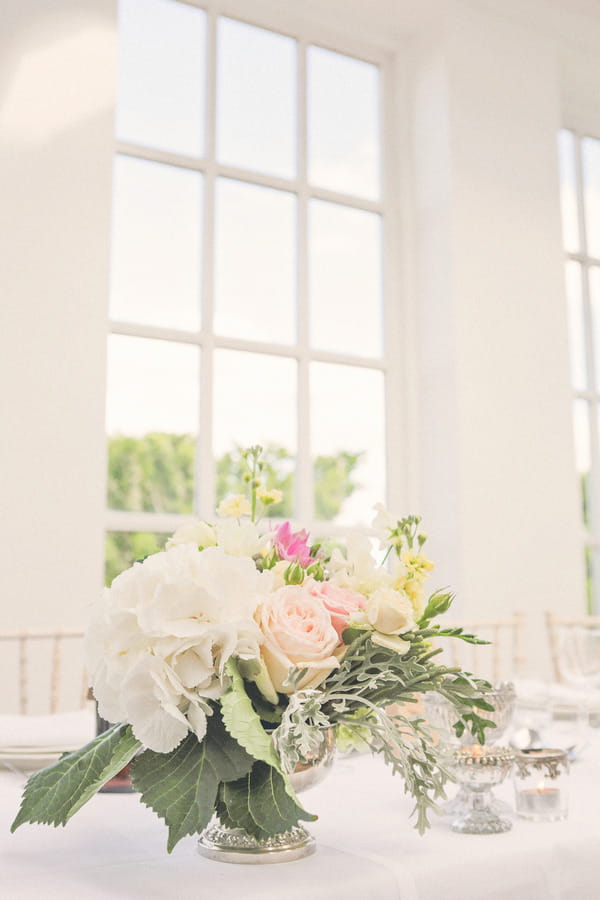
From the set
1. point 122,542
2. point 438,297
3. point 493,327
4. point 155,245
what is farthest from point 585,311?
point 122,542

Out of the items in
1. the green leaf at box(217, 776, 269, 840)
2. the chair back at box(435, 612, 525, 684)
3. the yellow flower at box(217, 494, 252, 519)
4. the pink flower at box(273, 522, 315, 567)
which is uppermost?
the yellow flower at box(217, 494, 252, 519)

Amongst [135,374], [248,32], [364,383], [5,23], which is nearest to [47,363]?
[135,374]

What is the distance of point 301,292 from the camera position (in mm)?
2924

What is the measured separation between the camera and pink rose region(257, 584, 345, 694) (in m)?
0.68

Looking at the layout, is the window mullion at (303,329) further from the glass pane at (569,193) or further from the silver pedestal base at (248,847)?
the silver pedestal base at (248,847)

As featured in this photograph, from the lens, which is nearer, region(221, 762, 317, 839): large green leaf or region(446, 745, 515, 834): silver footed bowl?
region(221, 762, 317, 839): large green leaf

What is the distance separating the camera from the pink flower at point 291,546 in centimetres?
77

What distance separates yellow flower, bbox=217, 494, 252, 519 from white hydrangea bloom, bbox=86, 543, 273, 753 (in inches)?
4.5

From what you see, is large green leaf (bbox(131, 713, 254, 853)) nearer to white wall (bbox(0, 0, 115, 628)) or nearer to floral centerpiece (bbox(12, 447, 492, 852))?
floral centerpiece (bbox(12, 447, 492, 852))

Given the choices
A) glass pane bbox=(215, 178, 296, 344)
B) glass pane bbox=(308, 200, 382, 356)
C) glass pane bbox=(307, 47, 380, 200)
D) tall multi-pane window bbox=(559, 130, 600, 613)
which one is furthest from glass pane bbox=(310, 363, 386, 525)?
tall multi-pane window bbox=(559, 130, 600, 613)

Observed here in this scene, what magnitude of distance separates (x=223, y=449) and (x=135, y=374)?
0.33 metres

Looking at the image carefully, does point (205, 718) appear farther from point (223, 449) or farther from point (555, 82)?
point (555, 82)

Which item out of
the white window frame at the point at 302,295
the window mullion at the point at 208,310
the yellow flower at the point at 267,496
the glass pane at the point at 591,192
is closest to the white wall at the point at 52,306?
the white window frame at the point at 302,295

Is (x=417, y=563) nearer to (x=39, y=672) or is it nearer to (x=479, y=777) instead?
(x=479, y=777)
